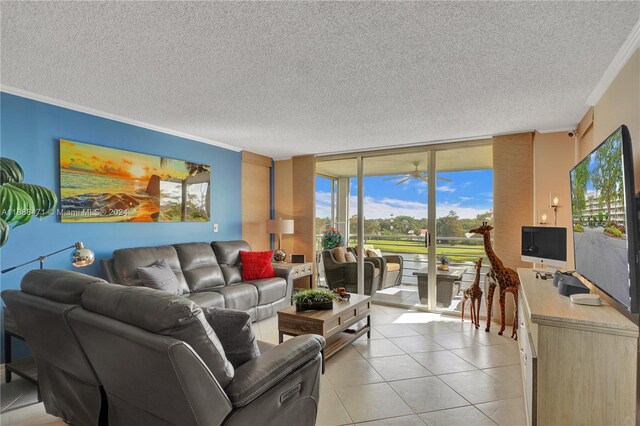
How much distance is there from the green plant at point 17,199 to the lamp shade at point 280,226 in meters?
2.97

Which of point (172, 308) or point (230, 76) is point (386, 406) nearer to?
point (172, 308)

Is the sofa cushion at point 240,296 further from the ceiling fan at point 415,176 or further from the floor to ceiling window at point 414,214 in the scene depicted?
the ceiling fan at point 415,176

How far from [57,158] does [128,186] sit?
2.33 feet

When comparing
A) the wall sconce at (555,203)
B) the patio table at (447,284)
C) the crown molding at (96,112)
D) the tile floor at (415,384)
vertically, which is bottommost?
the tile floor at (415,384)

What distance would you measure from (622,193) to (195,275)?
12.6 ft

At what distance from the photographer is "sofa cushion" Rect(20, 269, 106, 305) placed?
1.72 m

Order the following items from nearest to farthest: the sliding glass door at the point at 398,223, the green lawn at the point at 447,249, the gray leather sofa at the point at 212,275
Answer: the gray leather sofa at the point at 212,275, the green lawn at the point at 447,249, the sliding glass door at the point at 398,223

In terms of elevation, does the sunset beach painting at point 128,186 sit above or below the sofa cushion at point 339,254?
above

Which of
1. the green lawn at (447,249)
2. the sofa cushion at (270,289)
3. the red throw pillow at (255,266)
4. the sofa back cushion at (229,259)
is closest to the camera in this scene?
the sofa cushion at (270,289)

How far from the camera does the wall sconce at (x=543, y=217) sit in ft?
12.8

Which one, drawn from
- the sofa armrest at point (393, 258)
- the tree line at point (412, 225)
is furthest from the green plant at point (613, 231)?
the sofa armrest at point (393, 258)

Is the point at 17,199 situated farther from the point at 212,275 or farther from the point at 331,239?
the point at 331,239

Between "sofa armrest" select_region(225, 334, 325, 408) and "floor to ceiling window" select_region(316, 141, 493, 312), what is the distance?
11.2 feet

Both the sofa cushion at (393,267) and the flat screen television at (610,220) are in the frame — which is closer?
the flat screen television at (610,220)
